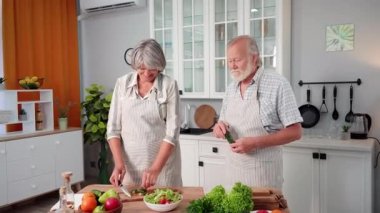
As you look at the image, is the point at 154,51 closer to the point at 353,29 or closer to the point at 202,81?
the point at 202,81

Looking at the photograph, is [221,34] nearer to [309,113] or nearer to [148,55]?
[309,113]

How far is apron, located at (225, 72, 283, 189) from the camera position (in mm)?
1819

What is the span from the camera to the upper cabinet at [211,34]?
10.1 ft

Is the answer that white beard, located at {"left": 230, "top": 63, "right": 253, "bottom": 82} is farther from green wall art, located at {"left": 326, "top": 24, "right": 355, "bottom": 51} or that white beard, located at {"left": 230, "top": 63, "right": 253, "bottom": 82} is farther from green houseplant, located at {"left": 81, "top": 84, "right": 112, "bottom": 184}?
green houseplant, located at {"left": 81, "top": 84, "right": 112, "bottom": 184}

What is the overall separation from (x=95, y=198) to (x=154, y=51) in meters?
0.77

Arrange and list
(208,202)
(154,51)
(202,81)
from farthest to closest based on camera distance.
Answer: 1. (202,81)
2. (154,51)
3. (208,202)

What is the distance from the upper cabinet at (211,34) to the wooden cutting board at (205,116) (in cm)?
26

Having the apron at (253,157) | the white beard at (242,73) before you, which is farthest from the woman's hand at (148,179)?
the white beard at (242,73)

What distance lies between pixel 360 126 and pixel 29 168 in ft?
10.5

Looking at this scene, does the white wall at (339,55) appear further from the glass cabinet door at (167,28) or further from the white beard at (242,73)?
the white beard at (242,73)

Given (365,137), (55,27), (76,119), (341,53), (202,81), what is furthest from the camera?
(76,119)

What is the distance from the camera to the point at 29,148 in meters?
3.51

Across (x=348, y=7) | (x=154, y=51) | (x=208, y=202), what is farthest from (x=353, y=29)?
(x=208, y=202)

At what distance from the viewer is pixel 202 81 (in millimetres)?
3504
